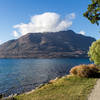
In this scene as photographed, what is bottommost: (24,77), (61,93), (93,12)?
(24,77)

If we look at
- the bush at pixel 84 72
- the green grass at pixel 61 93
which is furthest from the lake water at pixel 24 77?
the green grass at pixel 61 93

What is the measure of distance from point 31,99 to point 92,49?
21298mm

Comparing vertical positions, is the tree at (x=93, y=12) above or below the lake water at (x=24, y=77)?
above

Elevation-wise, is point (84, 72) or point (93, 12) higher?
point (93, 12)

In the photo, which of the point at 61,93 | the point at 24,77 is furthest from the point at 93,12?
the point at 24,77

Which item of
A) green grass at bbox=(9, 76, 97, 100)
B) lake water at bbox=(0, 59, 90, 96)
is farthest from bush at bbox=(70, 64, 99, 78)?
lake water at bbox=(0, 59, 90, 96)

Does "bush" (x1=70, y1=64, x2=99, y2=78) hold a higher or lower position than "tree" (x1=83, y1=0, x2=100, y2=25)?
lower

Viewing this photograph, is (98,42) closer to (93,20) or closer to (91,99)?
(93,20)

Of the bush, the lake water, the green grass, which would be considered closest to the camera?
the green grass

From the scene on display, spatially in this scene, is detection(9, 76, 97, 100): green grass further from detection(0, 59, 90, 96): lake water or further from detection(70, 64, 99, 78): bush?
detection(0, 59, 90, 96): lake water

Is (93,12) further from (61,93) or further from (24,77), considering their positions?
(24,77)

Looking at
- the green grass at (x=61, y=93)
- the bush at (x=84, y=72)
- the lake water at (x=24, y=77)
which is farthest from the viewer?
the lake water at (x=24, y=77)

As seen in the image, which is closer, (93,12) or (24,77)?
(93,12)

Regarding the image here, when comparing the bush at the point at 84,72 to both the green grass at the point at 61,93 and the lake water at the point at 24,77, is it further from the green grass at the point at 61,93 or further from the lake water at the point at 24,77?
the lake water at the point at 24,77
